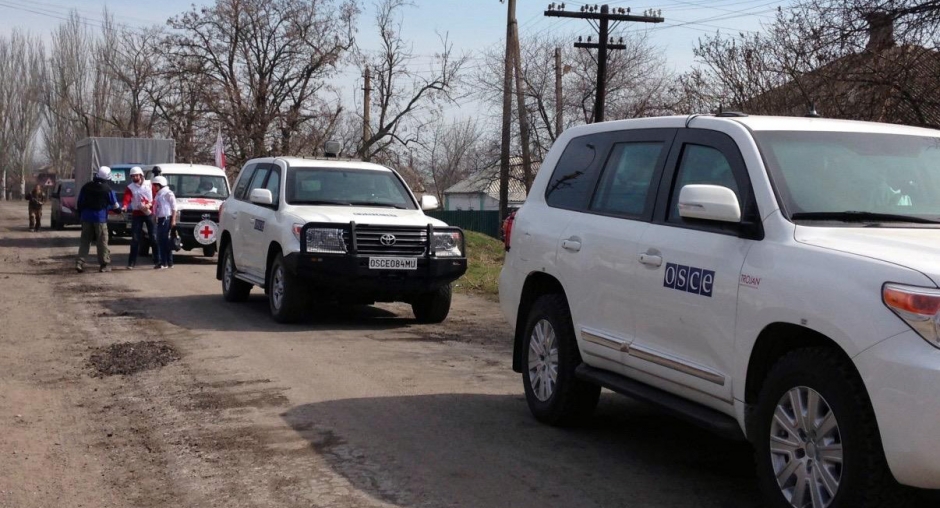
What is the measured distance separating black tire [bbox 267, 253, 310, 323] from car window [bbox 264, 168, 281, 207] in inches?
36.1

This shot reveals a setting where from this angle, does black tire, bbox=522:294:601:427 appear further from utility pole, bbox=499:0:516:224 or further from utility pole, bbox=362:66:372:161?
utility pole, bbox=362:66:372:161

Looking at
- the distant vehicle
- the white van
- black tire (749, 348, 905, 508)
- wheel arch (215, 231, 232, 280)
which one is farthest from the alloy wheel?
the distant vehicle

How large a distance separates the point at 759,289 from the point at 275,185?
9.12m

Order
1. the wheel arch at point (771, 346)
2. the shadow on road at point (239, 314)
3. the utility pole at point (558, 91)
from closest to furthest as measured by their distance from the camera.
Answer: the wheel arch at point (771, 346)
the shadow on road at point (239, 314)
the utility pole at point (558, 91)

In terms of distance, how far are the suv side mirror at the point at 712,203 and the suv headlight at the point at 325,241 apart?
7.02 meters

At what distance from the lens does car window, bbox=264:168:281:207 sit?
12.9 m

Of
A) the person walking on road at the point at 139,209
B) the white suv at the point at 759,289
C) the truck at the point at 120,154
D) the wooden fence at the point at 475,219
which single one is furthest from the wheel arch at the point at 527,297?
the wooden fence at the point at 475,219

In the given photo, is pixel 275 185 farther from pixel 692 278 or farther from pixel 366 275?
pixel 692 278

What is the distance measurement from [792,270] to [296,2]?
35421 millimetres

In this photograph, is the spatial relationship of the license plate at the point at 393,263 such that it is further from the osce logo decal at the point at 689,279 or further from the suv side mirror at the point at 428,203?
the osce logo decal at the point at 689,279

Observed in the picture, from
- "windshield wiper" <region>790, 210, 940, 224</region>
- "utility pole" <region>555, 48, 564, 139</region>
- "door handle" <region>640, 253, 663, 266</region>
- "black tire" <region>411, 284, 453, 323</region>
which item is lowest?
"black tire" <region>411, 284, 453, 323</region>

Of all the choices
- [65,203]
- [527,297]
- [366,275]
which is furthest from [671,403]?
[65,203]

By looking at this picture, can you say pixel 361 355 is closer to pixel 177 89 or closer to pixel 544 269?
pixel 544 269

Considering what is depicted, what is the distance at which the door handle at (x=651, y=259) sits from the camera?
5680mm
